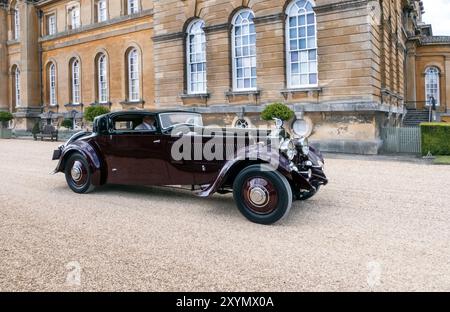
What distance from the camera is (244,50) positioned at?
16.9m

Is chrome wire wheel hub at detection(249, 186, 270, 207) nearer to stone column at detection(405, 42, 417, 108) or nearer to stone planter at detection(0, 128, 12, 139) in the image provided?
stone column at detection(405, 42, 417, 108)

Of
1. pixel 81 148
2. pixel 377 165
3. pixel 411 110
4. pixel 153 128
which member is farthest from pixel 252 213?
pixel 411 110

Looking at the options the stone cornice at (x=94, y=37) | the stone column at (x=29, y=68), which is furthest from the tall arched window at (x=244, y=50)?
the stone column at (x=29, y=68)

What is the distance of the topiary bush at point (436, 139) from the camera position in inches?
458

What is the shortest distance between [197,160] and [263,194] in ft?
4.35

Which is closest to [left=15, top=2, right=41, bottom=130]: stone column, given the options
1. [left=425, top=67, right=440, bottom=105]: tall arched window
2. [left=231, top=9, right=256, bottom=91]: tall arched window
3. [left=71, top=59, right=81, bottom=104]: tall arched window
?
[left=71, top=59, right=81, bottom=104]: tall arched window

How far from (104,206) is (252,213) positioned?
2.42m

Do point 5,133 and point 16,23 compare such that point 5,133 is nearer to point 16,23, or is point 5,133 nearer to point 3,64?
point 3,64

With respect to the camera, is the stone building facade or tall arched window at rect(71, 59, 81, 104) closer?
the stone building facade

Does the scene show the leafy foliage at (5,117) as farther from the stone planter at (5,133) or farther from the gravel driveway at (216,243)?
the gravel driveway at (216,243)

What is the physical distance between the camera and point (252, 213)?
15.9 feet

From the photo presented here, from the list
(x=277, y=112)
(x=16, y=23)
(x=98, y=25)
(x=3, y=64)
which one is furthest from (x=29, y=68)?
(x=277, y=112)

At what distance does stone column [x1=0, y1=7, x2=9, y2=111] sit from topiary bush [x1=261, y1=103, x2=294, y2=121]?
28.4 metres

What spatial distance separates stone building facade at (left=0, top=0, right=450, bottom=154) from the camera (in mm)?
14094
